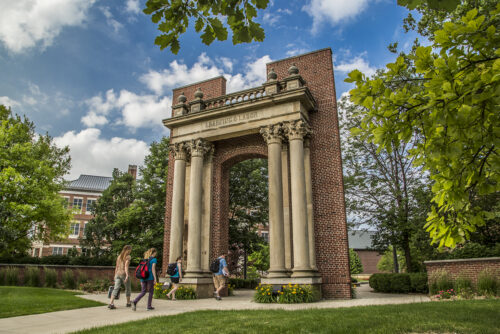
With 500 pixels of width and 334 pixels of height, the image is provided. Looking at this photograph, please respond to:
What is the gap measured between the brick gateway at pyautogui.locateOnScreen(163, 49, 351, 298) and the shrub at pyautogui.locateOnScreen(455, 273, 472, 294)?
11.6 feet

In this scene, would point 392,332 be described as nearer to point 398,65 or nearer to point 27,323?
point 398,65

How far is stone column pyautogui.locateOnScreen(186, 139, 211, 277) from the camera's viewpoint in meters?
14.3

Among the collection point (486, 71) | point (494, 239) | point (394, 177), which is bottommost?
point (494, 239)

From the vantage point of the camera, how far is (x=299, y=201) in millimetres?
12891

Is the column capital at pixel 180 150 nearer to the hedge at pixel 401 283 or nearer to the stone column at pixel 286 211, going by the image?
the stone column at pixel 286 211

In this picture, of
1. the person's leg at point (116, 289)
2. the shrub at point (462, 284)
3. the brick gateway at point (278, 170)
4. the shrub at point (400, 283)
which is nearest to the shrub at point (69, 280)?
the brick gateway at point (278, 170)

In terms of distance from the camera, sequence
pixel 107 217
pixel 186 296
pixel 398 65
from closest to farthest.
A: pixel 398 65
pixel 186 296
pixel 107 217

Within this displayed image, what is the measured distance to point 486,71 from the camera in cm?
338

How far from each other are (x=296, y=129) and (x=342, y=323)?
8.89 metres

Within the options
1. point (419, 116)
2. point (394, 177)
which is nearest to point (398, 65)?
point (419, 116)

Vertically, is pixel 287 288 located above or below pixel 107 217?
below

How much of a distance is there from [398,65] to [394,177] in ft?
63.6

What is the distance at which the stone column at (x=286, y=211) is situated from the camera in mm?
13282

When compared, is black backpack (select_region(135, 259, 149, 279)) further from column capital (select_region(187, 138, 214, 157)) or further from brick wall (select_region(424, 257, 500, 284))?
brick wall (select_region(424, 257, 500, 284))
